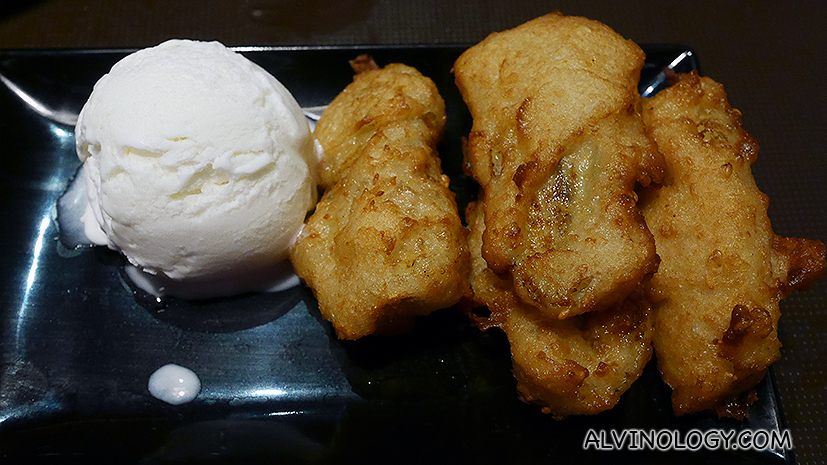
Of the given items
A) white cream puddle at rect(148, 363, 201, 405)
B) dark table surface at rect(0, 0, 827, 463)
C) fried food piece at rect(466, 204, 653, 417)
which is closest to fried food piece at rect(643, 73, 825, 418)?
fried food piece at rect(466, 204, 653, 417)

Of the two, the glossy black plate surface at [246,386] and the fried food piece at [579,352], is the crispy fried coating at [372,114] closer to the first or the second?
the glossy black plate surface at [246,386]

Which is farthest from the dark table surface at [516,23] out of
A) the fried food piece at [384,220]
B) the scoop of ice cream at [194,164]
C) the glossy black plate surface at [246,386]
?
the glossy black plate surface at [246,386]

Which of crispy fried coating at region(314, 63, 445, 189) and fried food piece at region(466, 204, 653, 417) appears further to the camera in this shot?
crispy fried coating at region(314, 63, 445, 189)

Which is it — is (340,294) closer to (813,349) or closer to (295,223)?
(295,223)

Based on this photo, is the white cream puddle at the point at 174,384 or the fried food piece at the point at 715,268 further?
the white cream puddle at the point at 174,384

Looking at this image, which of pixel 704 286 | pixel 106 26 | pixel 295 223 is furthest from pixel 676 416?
pixel 106 26

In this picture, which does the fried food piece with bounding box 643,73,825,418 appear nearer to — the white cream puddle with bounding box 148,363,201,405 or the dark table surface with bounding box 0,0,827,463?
the dark table surface with bounding box 0,0,827,463
